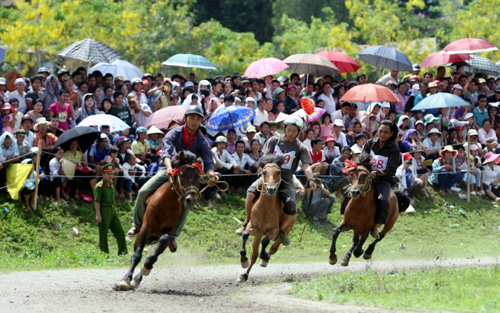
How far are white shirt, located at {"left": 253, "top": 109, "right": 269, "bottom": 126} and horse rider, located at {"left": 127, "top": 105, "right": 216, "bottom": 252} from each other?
29.5 feet

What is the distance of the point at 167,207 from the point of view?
12.7m

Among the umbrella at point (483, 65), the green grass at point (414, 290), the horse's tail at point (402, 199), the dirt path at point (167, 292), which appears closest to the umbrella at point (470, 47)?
the umbrella at point (483, 65)

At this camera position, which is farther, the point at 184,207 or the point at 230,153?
the point at 230,153

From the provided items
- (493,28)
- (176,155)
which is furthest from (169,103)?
(493,28)

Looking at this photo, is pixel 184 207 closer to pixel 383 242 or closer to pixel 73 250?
pixel 73 250

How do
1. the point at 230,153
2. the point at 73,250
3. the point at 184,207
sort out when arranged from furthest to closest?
the point at 230,153
the point at 73,250
the point at 184,207

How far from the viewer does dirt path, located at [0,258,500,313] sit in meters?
10.8

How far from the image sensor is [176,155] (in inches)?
495

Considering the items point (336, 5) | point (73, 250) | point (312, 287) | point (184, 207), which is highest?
point (184, 207)

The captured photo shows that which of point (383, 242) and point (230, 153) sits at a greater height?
point (230, 153)

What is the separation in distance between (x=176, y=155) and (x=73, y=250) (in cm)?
538

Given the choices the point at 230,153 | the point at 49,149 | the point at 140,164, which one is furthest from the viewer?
the point at 230,153

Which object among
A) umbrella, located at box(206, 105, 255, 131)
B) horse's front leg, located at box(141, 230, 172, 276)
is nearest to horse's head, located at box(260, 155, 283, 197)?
horse's front leg, located at box(141, 230, 172, 276)

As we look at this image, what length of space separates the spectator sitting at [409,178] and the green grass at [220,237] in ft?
2.28
